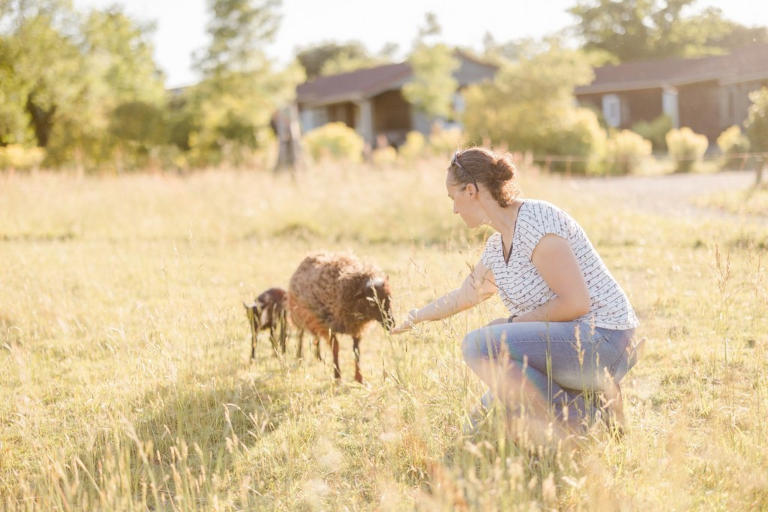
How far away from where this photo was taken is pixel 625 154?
22.5 m

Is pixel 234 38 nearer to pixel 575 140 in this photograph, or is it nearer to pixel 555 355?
pixel 575 140

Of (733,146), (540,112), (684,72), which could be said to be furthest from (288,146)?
(684,72)

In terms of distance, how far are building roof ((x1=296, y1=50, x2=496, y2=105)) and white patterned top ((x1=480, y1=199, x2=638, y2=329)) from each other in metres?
32.5

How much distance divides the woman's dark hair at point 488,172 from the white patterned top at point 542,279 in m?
0.13

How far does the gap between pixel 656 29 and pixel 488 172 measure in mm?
49335

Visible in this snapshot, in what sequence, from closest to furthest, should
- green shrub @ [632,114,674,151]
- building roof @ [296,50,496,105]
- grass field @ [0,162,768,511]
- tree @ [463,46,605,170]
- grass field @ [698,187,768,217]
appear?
grass field @ [0,162,768,511], grass field @ [698,187,768,217], tree @ [463,46,605,170], green shrub @ [632,114,674,151], building roof @ [296,50,496,105]

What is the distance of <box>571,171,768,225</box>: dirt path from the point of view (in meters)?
11.5

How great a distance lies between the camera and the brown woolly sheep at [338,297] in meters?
4.68

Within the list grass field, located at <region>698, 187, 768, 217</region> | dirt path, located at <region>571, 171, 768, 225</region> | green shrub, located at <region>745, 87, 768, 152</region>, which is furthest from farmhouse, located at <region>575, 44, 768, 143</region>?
grass field, located at <region>698, 187, 768, 217</region>

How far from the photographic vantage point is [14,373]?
4.91m

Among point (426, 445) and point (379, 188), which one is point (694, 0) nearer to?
point (379, 188)

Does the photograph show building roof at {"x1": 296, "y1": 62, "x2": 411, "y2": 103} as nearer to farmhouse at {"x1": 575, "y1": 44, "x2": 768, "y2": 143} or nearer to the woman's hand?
farmhouse at {"x1": 575, "y1": 44, "x2": 768, "y2": 143}

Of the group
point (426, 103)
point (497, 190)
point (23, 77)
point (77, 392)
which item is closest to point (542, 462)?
point (497, 190)

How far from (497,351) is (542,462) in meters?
0.58
